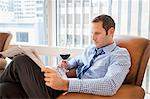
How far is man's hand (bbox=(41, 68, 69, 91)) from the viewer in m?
1.75

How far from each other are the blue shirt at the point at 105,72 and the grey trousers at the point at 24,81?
0.20 metres

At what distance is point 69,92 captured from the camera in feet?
5.94

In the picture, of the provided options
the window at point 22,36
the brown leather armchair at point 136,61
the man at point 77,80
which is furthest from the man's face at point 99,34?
the window at point 22,36

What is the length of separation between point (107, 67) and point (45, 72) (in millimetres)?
530

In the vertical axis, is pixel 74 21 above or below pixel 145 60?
above

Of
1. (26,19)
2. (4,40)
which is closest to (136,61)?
(4,40)

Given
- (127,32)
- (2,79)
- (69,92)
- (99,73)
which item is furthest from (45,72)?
(127,32)

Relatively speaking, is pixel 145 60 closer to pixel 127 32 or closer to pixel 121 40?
pixel 121 40

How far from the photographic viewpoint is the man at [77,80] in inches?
69.9

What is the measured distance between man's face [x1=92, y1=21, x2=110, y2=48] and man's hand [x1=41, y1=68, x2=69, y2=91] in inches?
20.3

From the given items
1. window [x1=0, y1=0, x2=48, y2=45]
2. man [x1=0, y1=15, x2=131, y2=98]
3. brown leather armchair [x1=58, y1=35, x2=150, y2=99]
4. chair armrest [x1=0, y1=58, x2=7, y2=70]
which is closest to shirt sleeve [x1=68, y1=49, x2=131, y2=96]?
man [x1=0, y1=15, x2=131, y2=98]

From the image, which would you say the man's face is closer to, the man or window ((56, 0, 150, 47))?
the man

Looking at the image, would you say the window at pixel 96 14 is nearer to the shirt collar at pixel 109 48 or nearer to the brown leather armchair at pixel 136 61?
the brown leather armchair at pixel 136 61

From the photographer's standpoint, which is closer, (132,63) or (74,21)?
(132,63)
